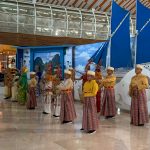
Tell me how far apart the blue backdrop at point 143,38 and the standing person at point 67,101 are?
2.92 metres

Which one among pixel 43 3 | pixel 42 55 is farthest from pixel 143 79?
pixel 43 3

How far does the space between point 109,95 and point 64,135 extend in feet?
6.61

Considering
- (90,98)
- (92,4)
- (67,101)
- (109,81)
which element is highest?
(92,4)

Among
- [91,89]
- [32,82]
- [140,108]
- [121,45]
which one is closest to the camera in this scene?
[91,89]

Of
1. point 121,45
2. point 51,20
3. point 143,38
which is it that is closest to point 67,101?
point 143,38

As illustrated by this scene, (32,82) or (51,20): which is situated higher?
(51,20)

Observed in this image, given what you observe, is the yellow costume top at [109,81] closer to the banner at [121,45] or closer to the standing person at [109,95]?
the standing person at [109,95]

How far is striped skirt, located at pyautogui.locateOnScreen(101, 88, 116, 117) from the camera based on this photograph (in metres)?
7.41

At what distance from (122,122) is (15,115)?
2.49 m

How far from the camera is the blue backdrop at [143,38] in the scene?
882 cm

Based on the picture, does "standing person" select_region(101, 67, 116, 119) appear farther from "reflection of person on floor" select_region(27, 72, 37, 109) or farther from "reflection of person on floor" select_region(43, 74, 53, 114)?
"reflection of person on floor" select_region(27, 72, 37, 109)

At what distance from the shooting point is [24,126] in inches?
253

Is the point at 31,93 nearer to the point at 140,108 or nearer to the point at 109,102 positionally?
the point at 109,102

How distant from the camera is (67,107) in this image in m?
6.73
